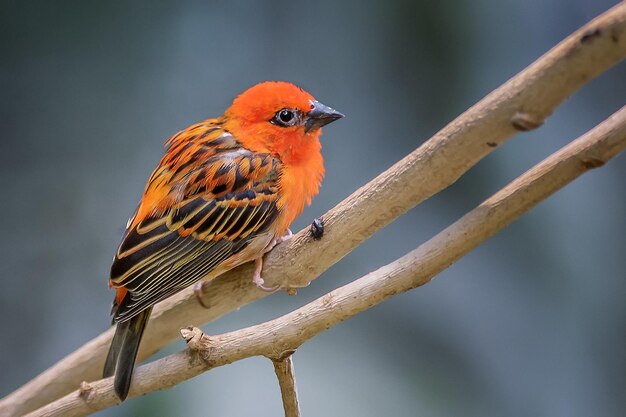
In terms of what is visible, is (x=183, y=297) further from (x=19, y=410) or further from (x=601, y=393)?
(x=601, y=393)

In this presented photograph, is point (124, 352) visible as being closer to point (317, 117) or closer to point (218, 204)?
point (218, 204)

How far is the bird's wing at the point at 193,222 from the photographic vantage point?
197 centimetres

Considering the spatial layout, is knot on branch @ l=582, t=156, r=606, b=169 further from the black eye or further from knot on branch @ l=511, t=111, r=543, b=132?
the black eye

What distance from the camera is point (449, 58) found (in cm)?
303

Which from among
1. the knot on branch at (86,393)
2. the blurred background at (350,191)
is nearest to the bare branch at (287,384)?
the knot on branch at (86,393)

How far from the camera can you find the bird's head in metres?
2.13

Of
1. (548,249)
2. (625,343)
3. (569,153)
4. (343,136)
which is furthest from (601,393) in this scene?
(569,153)

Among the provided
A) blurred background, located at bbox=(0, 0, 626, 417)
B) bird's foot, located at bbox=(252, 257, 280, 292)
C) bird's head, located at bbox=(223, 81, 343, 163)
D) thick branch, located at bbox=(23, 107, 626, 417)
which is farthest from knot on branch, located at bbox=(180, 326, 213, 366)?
blurred background, located at bbox=(0, 0, 626, 417)

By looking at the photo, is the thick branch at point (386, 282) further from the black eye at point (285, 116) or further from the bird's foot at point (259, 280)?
the black eye at point (285, 116)

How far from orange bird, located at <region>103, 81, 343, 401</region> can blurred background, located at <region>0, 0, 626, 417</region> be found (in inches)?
34.8

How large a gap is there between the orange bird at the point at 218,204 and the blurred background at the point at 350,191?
0.88m

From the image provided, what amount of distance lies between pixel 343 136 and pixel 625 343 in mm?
1382

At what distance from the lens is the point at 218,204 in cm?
205

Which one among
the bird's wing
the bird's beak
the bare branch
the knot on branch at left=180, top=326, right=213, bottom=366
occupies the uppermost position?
the bird's beak
